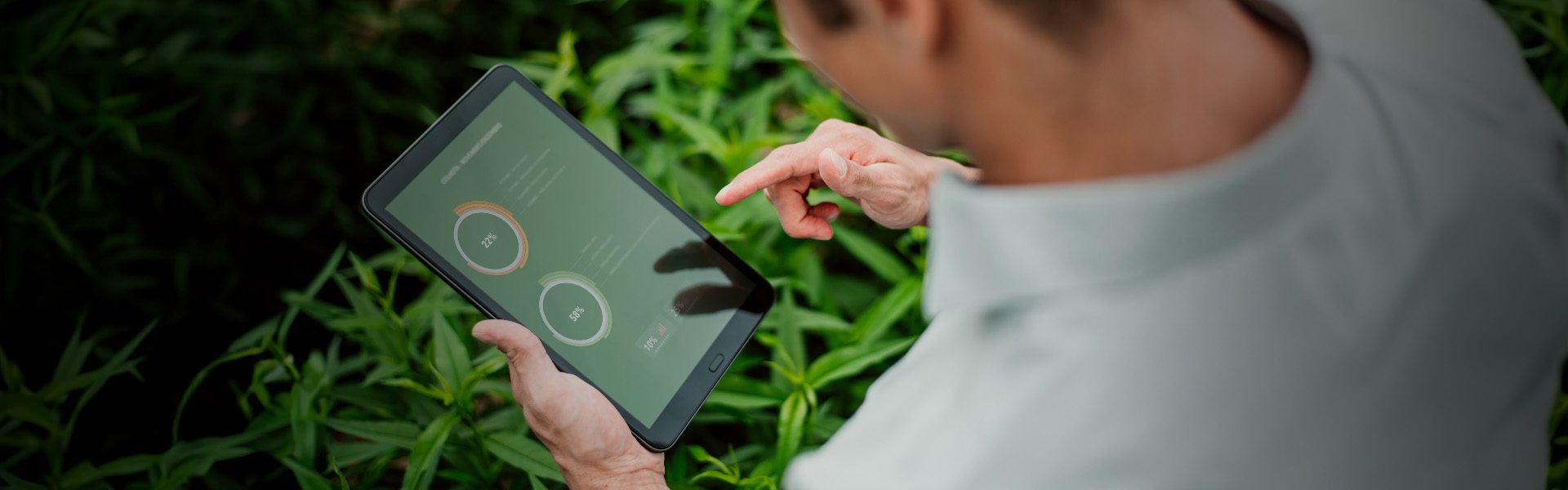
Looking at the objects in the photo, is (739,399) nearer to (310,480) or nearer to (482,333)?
(482,333)

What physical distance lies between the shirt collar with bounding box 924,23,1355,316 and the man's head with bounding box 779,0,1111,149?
5 centimetres

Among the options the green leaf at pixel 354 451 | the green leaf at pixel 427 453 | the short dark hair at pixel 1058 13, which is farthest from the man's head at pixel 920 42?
the green leaf at pixel 354 451

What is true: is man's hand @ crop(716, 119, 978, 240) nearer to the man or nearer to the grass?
the grass

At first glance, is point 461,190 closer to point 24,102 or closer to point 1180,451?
point 1180,451

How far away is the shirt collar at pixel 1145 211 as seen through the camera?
456 millimetres

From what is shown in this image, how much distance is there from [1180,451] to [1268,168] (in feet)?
0.49

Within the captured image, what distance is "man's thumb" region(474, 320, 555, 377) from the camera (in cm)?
79

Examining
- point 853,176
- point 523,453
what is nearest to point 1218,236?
point 853,176

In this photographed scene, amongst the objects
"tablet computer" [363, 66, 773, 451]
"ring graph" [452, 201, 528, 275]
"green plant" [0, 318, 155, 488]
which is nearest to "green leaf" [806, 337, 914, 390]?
"tablet computer" [363, 66, 773, 451]

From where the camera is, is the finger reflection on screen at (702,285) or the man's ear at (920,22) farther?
the finger reflection on screen at (702,285)

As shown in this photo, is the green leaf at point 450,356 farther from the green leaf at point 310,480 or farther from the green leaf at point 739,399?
the green leaf at point 739,399

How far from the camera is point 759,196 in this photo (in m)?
1.19

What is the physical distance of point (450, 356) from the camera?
0.98 metres

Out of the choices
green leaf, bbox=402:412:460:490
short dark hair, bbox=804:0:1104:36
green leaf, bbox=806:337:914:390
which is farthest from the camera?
green leaf, bbox=806:337:914:390
